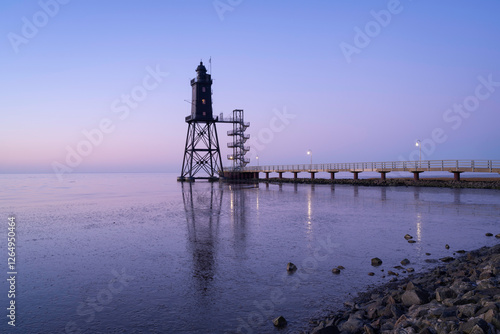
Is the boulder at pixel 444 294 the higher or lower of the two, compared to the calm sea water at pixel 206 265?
higher

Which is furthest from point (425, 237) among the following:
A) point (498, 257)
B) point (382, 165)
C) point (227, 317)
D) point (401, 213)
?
point (382, 165)

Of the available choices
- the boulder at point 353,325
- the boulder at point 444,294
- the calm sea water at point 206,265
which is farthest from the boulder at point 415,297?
the calm sea water at point 206,265

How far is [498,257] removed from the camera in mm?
8102

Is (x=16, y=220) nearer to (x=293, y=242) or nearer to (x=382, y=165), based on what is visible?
(x=293, y=242)

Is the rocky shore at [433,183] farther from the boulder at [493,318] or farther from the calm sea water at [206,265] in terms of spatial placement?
the boulder at [493,318]

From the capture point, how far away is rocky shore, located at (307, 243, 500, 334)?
472 centimetres

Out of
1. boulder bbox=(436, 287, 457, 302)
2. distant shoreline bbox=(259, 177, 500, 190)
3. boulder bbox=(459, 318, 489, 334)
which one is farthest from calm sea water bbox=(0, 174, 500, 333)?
distant shoreline bbox=(259, 177, 500, 190)

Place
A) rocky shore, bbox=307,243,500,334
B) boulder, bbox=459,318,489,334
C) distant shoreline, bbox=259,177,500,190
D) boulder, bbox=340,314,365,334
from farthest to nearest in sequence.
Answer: distant shoreline, bbox=259,177,500,190, boulder, bbox=340,314,365,334, rocky shore, bbox=307,243,500,334, boulder, bbox=459,318,489,334

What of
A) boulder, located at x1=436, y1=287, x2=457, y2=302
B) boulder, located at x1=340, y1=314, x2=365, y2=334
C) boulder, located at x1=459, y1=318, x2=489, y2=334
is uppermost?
boulder, located at x1=459, y1=318, x2=489, y2=334

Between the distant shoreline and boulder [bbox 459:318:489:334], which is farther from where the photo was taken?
the distant shoreline

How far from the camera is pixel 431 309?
5469 mm

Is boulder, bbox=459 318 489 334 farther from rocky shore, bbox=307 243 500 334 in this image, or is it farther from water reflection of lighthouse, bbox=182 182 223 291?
water reflection of lighthouse, bbox=182 182 223 291

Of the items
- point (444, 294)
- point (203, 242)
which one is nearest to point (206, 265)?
point (203, 242)

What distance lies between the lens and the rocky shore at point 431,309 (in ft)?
15.5
